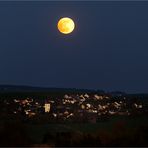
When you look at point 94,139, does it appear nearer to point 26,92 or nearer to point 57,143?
point 57,143

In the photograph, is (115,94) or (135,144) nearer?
(135,144)

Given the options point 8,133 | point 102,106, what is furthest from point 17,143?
point 102,106

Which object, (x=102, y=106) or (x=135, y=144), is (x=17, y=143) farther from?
(x=102, y=106)

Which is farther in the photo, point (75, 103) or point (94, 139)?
point (75, 103)

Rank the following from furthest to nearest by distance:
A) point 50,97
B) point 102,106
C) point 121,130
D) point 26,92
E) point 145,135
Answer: point 26,92, point 50,97, point 102,106, point 121,130, point 145,135

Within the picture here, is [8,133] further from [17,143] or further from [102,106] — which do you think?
[102,106]

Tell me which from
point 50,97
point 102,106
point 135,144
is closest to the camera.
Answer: point 135,144

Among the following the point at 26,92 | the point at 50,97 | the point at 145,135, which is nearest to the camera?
the point at 145,135

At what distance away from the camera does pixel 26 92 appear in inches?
4520

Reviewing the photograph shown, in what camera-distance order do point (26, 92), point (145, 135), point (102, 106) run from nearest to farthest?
point (145, 135), point (102, 106), point (26, 92)

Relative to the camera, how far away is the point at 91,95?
112m

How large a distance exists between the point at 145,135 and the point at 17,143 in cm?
607

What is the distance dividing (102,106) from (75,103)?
382 cm

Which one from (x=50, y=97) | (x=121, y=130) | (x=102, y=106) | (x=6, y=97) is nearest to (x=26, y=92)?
(x=50, y=97)
